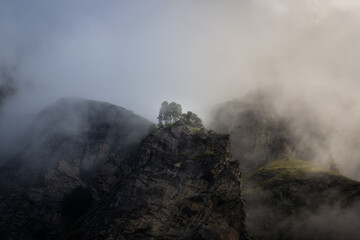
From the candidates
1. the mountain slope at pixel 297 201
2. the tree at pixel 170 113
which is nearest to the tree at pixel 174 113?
the tree at pixel 170 113

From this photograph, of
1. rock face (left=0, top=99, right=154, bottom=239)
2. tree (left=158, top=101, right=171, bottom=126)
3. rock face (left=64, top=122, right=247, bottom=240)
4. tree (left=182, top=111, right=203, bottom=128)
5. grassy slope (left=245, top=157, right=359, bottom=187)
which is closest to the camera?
rock face (left=64, top=122, right=247, bottom=240)

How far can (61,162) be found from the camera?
430ft

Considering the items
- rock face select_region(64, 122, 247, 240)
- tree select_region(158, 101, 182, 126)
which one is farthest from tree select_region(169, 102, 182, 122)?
rock face select_region(64, 122, 247, 240)

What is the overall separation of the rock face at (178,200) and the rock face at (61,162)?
92.2ft

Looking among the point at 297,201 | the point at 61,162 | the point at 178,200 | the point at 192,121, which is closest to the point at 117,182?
the point at 178,200

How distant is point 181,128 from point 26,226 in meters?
67.1

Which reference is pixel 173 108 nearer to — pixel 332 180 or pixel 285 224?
pixel 285 224

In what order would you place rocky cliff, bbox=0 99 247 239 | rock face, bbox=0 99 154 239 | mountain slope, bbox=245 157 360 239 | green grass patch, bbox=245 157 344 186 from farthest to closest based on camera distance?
green grass patch, bbox=245 157 344 186, mountain slope, bbox=245 157 360 239, rock face, bbox=0 99 154 239, rocky cliff, bbox=0 99 247 239

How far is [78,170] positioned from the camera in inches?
5276

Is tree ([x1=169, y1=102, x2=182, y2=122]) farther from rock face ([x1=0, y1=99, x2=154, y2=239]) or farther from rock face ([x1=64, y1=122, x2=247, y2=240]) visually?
rock face ([x1=64, y1=122, x2=247, y2=240])

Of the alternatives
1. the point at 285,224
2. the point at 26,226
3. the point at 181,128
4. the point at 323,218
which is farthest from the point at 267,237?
the point at 26,226

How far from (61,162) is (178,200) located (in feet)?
213

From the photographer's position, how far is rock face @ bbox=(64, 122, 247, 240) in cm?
8675

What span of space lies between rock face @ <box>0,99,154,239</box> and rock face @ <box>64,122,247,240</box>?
2811 centimetres
